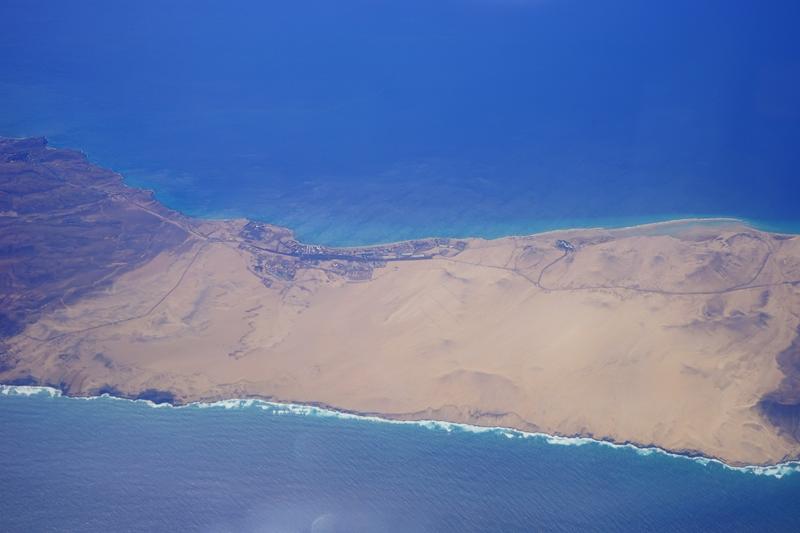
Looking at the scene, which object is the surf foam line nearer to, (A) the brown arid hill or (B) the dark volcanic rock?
(A) the brown arid hill

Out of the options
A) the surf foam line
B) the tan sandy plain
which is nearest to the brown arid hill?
the tan sandy plain

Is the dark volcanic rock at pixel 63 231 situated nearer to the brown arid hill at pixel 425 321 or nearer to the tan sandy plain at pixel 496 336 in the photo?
the brown arid hill at pixel 425 321

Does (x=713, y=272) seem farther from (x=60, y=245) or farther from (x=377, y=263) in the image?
(x=60, y=245)

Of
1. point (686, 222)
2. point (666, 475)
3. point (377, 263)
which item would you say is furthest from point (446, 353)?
point (686, 222)

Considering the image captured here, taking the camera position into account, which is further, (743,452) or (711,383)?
(711,383)

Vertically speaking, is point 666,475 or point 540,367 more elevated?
point 540,367

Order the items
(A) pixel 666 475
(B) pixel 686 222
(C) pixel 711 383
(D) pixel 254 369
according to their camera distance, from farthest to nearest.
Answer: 1. (B) pixel 686 222
2. (D) pixel 254 369
3. (C) pixel 711 383
4. (A) pixel 666 475
